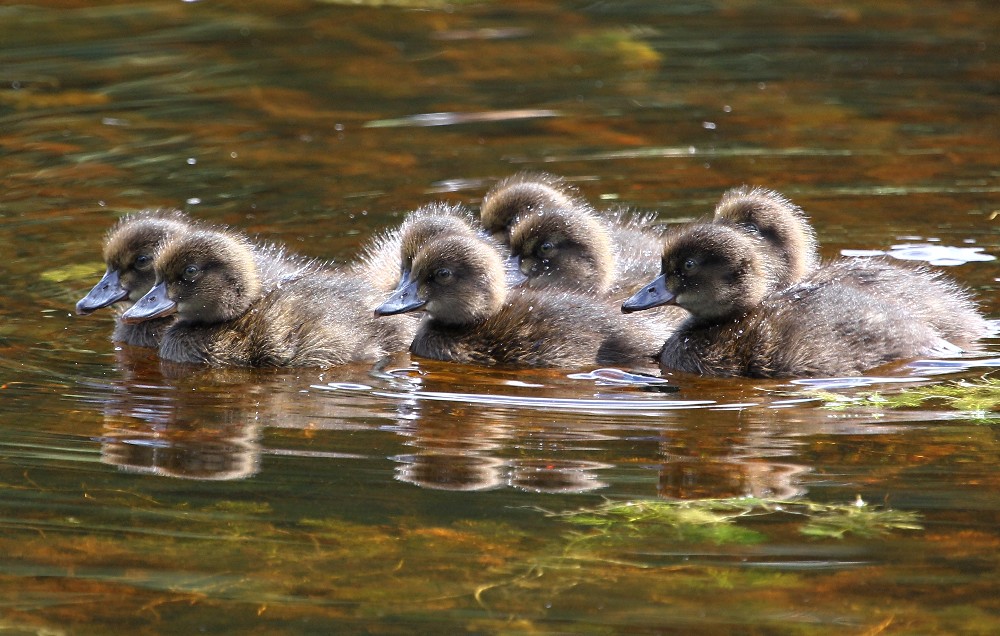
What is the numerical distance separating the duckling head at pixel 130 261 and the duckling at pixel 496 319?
1066 mm

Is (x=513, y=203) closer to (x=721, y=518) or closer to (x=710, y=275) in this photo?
(x=710, y=275)

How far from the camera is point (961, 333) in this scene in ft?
21.1

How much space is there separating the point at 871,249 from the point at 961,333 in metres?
1.57

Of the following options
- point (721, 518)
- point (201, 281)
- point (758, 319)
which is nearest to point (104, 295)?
point (201, 281)

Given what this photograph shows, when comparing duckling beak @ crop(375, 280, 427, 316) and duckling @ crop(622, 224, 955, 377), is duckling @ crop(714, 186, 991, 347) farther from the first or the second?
duckling beak @ crop(375, 280, 427, 316)

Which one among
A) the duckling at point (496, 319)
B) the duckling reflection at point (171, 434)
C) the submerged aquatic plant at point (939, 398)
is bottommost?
the duckling reflection at point (171, 434)

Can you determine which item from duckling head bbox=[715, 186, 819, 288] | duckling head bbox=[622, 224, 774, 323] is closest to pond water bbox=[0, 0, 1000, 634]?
duckling head bbox=[622, 224, 774, 323]

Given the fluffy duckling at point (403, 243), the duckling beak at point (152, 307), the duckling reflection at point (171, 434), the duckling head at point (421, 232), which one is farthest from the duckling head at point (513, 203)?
the duckling reflection at point (171, 434)

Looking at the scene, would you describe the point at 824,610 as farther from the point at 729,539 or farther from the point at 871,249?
the point at 871,249

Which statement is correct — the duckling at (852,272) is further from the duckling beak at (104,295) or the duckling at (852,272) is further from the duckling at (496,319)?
the duckling beak at (104,295)

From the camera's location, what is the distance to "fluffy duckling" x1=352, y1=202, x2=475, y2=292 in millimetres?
6680

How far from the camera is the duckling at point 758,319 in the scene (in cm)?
597

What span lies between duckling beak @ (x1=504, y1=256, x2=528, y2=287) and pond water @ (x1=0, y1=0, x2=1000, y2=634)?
0.70 meters

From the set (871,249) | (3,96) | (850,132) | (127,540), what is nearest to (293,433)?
(127,540)
